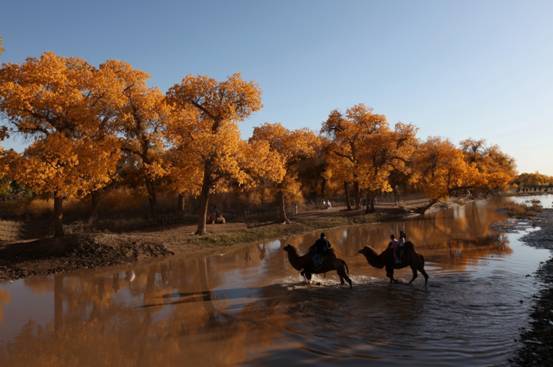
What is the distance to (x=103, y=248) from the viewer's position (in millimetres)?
24484

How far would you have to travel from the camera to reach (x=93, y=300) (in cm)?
1628

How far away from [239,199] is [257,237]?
16637 mm

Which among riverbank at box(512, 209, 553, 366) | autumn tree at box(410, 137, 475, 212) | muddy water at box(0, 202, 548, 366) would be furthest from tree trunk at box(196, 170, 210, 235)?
autumn tree at box(410, 137, 475, 212)

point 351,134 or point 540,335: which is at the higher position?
point 351,134

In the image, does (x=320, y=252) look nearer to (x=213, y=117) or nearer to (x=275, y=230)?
(x=213, y=117)

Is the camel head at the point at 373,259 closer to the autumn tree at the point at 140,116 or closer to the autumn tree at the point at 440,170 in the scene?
the autumn tree at the point at 140,116

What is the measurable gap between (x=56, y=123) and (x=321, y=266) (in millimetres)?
18499

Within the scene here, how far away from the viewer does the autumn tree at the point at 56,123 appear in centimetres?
2284

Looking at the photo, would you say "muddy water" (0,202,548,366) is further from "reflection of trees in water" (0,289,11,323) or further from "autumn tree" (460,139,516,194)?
"autumn tree" (460,139,516,194)

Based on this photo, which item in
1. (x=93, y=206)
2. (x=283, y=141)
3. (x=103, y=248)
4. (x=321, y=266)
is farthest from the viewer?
(x=283, y=141)

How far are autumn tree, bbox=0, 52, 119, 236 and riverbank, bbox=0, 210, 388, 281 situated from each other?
2.08 m

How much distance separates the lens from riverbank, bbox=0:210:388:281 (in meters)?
22.3

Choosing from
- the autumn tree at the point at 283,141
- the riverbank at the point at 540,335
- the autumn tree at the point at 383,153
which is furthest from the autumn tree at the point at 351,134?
the riverbank at the point at 540,335

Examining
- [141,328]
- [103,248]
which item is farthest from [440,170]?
[141,328]
